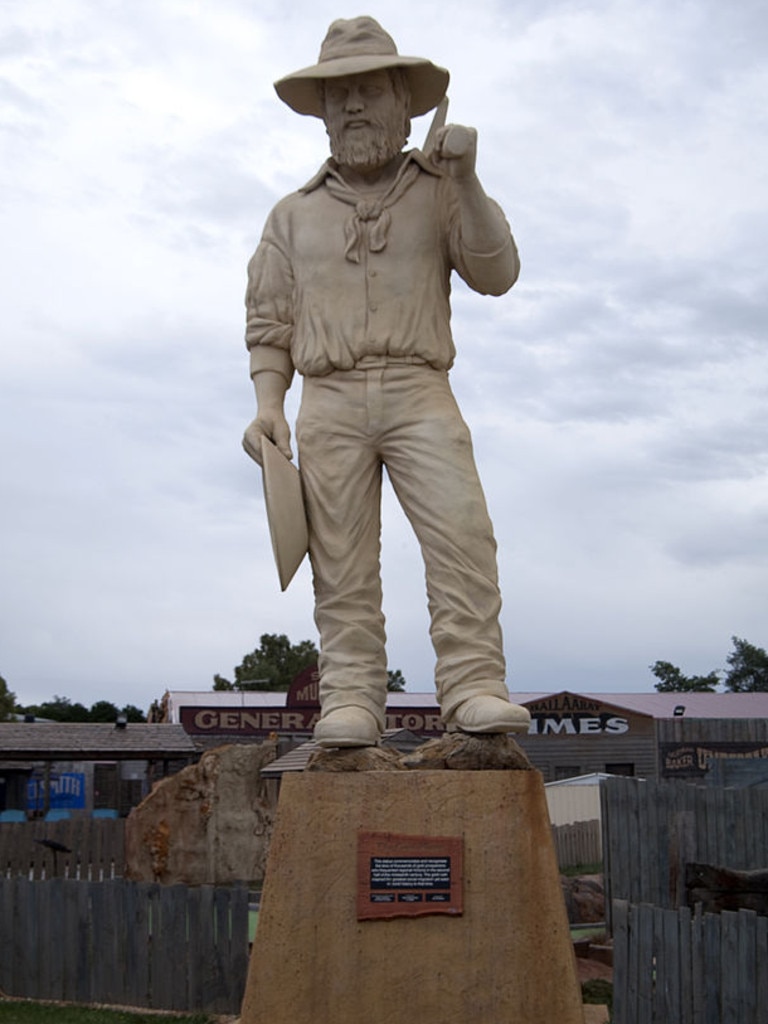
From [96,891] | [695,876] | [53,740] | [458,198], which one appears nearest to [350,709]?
[458,198]

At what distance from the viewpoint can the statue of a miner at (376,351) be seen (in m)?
5.09

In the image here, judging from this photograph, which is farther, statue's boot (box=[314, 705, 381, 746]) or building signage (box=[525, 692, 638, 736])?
building signage (box=[525, 692, 638, 736])

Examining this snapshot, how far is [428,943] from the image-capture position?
4.62 metres

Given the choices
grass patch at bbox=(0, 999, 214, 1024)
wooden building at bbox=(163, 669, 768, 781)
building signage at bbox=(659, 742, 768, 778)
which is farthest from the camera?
wooden building at bbox=(163, 669, 768, 781)

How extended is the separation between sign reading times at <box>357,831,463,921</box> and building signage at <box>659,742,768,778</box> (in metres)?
11.0

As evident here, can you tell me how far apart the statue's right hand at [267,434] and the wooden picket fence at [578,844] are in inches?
453

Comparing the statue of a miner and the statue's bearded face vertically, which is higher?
the statue's bearded face

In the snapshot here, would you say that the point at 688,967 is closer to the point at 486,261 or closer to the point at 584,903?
the point at 486,261

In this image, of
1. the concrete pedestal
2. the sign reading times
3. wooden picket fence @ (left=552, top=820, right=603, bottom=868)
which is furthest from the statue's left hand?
wooden picket fence @ (left=552, top=820, right=603, bottom=868)

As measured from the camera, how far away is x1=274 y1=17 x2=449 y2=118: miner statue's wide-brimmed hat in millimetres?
5191

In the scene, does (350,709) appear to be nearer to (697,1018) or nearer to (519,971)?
(519,971)

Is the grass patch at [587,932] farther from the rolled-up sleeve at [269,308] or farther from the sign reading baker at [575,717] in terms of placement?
the sign reading baker at [575,717]

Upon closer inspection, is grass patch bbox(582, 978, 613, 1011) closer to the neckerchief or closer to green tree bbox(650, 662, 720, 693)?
the neckerchief

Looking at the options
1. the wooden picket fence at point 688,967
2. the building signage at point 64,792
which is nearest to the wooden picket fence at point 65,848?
the wooden picket fence at point 688,967
